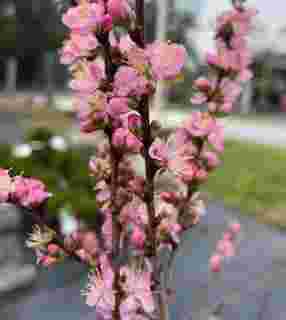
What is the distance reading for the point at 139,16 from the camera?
487 mm

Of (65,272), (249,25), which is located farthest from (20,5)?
(249,25)

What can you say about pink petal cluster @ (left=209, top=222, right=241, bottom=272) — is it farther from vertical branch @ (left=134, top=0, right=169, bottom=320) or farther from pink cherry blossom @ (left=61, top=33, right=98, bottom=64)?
pink cherry blossom @ (left=61, top=33, right=98, bottom=64)

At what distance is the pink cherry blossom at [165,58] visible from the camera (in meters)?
Result: 0.47

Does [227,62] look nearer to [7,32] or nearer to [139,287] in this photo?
[139,287]

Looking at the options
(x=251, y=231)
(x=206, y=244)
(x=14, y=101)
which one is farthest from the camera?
(x=14, y=101)

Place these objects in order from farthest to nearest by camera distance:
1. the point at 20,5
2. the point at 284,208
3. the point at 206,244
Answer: the point at 20,5, the point at 284,208, the point at 206,244

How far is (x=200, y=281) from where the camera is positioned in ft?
9.52

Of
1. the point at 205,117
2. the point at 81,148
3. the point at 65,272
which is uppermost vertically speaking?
the point at 205,117

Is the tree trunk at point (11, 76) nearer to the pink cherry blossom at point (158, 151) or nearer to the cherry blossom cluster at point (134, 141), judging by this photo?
the cherry blossom cluster at point (134, 141)

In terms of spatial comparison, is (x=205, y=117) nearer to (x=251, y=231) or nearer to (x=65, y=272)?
(x=65, y=272)

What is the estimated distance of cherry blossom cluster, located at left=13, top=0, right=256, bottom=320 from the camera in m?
0.48

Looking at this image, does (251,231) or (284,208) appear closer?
(251,231)

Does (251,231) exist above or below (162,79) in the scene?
below

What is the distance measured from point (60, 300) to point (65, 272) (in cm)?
34
